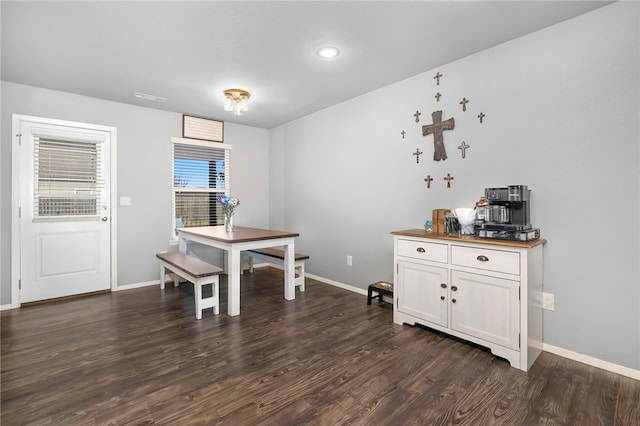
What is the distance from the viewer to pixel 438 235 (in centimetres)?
264

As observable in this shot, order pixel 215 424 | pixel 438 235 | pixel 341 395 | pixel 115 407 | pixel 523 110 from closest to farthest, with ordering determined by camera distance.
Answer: pixel 215 424
pixel 115 407
pixel 341 395
pixel 523 110
pixel 438 235

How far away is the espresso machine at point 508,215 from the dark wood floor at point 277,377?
921mm

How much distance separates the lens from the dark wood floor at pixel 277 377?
1663 mm

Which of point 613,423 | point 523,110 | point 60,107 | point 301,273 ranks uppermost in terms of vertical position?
point 60,107

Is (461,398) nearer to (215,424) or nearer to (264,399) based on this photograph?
(264,399)

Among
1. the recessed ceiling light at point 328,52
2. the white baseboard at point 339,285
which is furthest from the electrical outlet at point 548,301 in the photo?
the recessed ceiling light at point 328,52

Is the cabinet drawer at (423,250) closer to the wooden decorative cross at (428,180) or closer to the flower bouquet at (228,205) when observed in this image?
the wooden decorative cross at (428,180)

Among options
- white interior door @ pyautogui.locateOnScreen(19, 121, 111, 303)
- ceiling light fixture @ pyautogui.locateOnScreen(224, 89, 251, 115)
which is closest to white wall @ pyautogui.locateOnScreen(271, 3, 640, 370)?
ceiling light fixture @ pyautogui.locateOnScreen(224, 89, 251, 115)

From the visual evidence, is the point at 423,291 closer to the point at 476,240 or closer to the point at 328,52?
the point at 476,240

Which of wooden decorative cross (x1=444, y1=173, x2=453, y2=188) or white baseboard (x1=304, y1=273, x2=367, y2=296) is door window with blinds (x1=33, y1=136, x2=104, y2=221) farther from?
wooden decorative cross (x1=444, y1=173, x2=453, y2=188)

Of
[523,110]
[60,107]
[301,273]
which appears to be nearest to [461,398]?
[523,110]

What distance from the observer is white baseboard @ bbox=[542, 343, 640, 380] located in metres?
2.01

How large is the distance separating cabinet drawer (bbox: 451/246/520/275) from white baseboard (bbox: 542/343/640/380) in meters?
0.78

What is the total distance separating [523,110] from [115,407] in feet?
11.4
